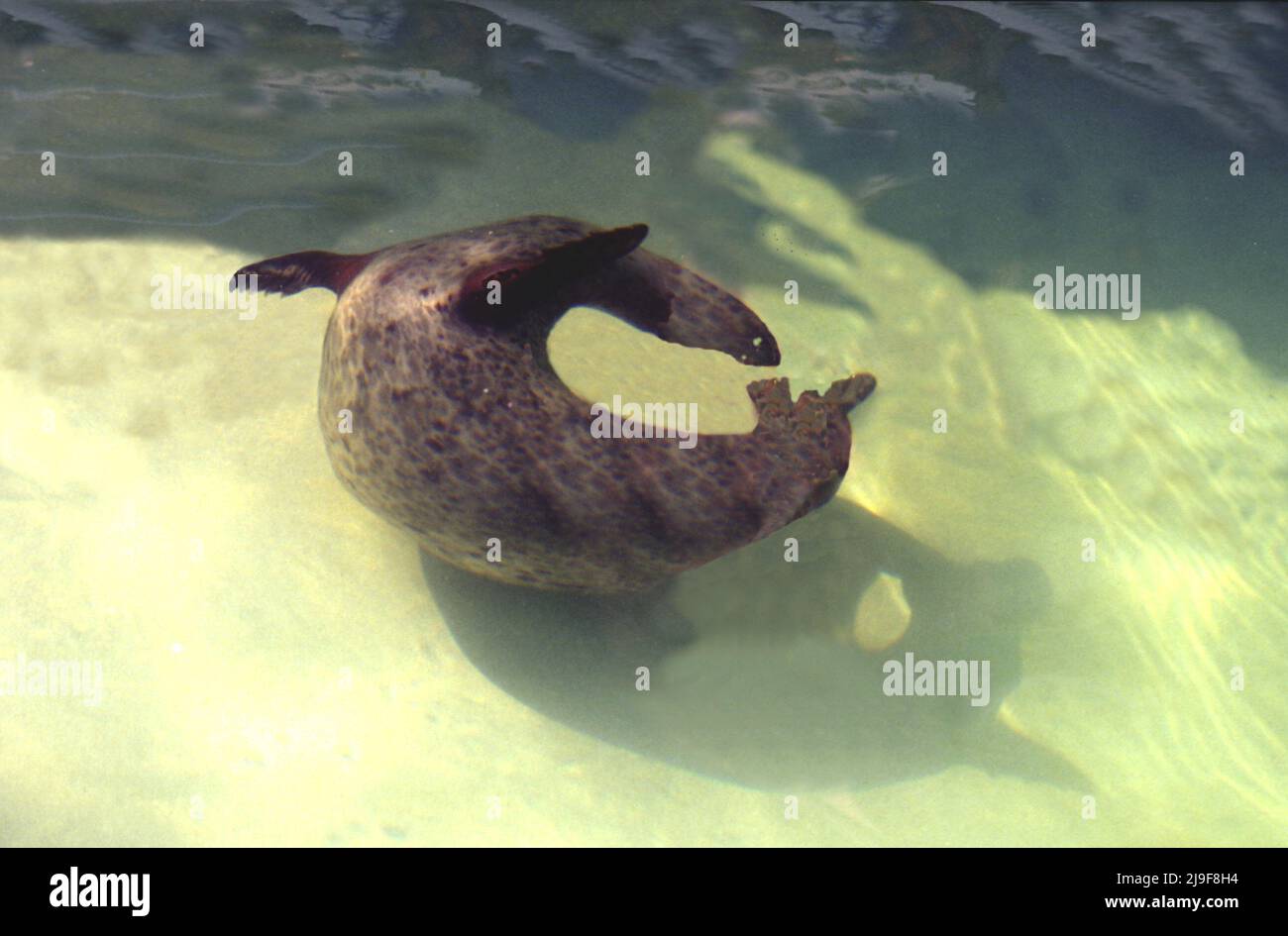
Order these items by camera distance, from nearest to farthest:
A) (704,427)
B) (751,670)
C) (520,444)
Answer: (520,444), (751,670), (704,427)

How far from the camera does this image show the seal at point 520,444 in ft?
11.6

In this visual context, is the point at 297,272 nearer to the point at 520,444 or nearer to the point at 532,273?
the point at 532,273

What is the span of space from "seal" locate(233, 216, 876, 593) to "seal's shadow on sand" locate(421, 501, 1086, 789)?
0.42 metres

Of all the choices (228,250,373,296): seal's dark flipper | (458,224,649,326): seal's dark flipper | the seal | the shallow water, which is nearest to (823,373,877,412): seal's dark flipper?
the seal

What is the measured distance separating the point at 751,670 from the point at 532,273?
2.13m

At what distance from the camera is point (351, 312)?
3799 millimetres

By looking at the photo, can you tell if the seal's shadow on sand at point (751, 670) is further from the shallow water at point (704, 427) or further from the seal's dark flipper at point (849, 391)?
the seal's dark flipper at point (849, 391)

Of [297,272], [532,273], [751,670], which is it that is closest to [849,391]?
[751,670]

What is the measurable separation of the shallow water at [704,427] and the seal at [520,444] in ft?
2.35

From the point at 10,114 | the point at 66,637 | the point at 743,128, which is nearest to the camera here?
the point at 66,637

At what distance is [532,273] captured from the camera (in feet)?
11.7
